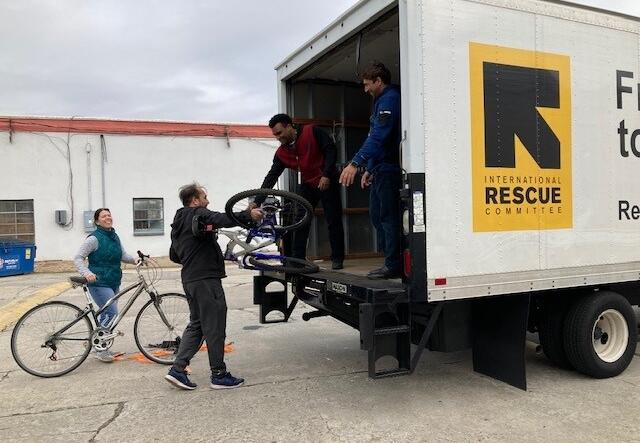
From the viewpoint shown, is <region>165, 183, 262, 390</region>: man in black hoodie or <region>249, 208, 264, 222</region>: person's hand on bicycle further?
<region>165, 183, 262, 390</region>: man in black hoodie

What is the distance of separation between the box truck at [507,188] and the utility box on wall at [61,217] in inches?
579

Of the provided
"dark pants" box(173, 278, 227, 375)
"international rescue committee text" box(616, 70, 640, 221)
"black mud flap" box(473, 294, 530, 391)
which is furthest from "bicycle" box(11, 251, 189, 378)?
"international rescue committee text" box(616, 70, 640, 221)

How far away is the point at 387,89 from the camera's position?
473 centimetres

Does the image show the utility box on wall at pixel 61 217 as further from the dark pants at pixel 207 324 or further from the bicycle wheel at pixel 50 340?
the dark pants at pixel 207 324

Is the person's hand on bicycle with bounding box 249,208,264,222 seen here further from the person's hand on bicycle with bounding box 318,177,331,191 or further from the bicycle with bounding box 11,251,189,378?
the bicycle with bounding box 11,251,189,378

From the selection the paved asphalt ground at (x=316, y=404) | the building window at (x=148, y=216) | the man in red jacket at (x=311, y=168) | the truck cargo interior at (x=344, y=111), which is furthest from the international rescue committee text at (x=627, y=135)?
the building window at (x=148, y=216)

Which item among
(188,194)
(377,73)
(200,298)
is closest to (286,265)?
(200,298)

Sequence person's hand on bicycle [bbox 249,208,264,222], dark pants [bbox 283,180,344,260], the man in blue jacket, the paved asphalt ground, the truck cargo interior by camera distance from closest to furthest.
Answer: the paved asphalt ground < person's hand on bicycle [bbox 249,208,264,222] < the man in blue jacket < dark pants [bbox 283,180,344,260] < the truck cargo interior

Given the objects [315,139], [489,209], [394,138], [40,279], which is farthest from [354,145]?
[40,279]

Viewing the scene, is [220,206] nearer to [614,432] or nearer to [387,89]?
[387,89]

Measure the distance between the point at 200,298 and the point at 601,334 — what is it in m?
3.70

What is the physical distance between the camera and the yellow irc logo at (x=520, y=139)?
4.07 m

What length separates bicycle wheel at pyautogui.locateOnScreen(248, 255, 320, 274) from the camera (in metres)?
4.95

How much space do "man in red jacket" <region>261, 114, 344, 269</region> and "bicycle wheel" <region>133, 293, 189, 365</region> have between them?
1365mm
